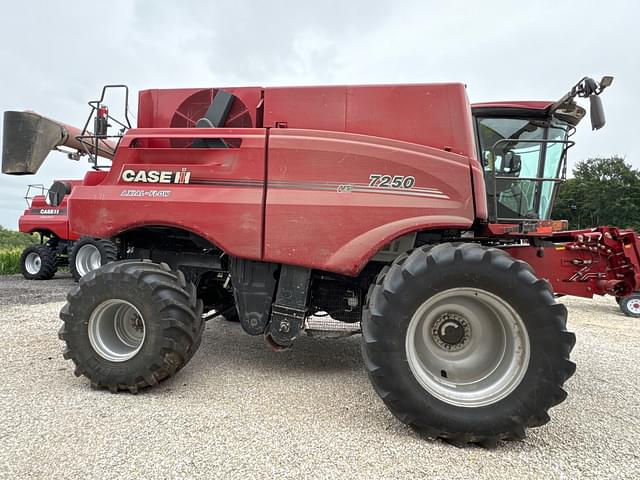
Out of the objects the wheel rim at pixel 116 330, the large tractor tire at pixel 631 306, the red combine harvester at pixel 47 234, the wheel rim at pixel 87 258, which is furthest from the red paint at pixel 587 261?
the red combine harvester at pixel 47 234

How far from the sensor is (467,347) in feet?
8.95

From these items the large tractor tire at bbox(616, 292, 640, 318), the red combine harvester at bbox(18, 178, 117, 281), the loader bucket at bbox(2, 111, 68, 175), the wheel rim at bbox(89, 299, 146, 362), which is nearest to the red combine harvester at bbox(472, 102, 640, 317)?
the wheel rim at bbox(89, 299, 146, 362)

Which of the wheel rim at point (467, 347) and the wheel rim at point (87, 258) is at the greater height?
the wheel rim at point (467, 347)

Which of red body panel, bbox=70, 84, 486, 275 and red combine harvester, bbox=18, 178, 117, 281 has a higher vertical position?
red body panel, bbox=70, 84, 486, 275

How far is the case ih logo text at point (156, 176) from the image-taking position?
312 centimetres

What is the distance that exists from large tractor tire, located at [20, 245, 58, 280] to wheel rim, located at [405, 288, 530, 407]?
37.1ft

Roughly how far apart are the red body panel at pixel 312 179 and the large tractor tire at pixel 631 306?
7.14 metres

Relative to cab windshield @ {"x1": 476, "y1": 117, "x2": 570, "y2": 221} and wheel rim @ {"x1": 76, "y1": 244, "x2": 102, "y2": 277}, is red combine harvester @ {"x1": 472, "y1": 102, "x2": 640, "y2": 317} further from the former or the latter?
wheel rim @ {"x1": 76, "y1": 244, "x2": 102, "y2": 277}

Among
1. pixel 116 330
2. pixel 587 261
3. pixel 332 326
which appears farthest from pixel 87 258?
pixel 587 261

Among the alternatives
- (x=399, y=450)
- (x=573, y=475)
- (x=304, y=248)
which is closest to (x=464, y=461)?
(x=399, y=450)

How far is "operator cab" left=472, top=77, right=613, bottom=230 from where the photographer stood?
12.4ft

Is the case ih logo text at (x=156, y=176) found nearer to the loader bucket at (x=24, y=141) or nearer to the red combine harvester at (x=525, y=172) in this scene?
the loader bucket at (x=24, y=141)

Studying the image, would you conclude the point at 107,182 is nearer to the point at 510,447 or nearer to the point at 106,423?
the point at 106,423

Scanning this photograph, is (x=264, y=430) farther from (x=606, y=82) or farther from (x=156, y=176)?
(x=606, y=82)
